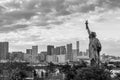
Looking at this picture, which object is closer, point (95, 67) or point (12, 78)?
point (95, 67)

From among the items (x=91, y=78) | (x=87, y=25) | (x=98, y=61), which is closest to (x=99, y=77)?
(x=91, y=78)

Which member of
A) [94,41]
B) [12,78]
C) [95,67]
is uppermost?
[94,41]

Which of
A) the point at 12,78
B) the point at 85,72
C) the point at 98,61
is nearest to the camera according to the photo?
the point at 85,72

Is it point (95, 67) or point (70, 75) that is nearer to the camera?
point (95, 67)

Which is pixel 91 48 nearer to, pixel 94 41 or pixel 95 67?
pixel 94 41

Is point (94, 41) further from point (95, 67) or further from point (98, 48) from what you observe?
point (95, 67)

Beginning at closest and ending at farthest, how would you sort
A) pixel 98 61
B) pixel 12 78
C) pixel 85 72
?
pixel 85 72 → pixel 98 61 → pixel 12 78

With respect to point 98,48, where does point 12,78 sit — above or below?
below

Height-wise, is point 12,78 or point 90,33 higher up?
point 90,33

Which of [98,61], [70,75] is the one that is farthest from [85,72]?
[70,75]
